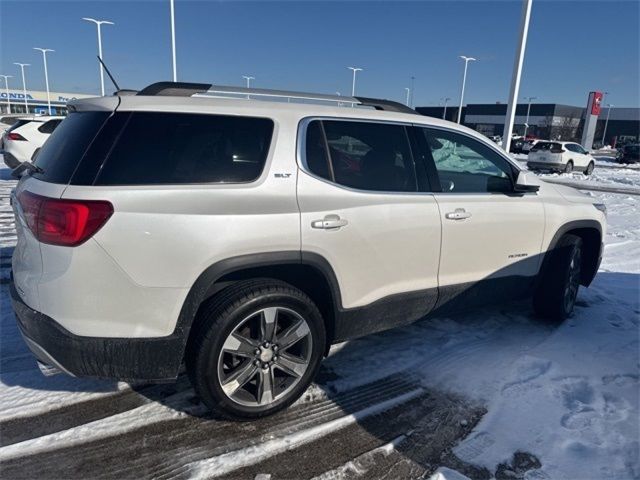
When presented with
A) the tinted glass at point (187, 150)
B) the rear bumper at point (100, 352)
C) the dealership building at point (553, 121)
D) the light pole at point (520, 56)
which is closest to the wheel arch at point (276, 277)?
the rear bumper at point (100, 352)

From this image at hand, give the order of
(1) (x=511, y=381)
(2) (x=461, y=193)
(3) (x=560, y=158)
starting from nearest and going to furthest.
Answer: (1) (x=511, y=381), (2) (x=461, y=193), (3) (x=560, y=158)

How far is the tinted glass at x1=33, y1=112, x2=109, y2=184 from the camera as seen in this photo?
8.15ft

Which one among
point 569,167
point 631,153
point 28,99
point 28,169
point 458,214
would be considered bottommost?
point 569,167

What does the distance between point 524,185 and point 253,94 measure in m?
2.30

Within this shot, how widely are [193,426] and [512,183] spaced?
308cm

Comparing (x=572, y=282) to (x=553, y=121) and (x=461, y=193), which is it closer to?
(x=461, y=193)

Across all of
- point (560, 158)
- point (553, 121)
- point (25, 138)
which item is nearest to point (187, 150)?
point (25, 138)

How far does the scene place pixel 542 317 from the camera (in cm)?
473

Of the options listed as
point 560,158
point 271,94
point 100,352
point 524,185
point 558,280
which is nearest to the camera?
point 100,352

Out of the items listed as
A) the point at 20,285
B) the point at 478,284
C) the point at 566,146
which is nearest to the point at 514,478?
the point at 478,284

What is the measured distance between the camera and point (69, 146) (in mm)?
2586

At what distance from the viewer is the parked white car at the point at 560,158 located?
931 inches

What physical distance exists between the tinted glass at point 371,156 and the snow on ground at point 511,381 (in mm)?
1411

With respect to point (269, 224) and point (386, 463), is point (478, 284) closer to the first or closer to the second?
point (386, 463)
